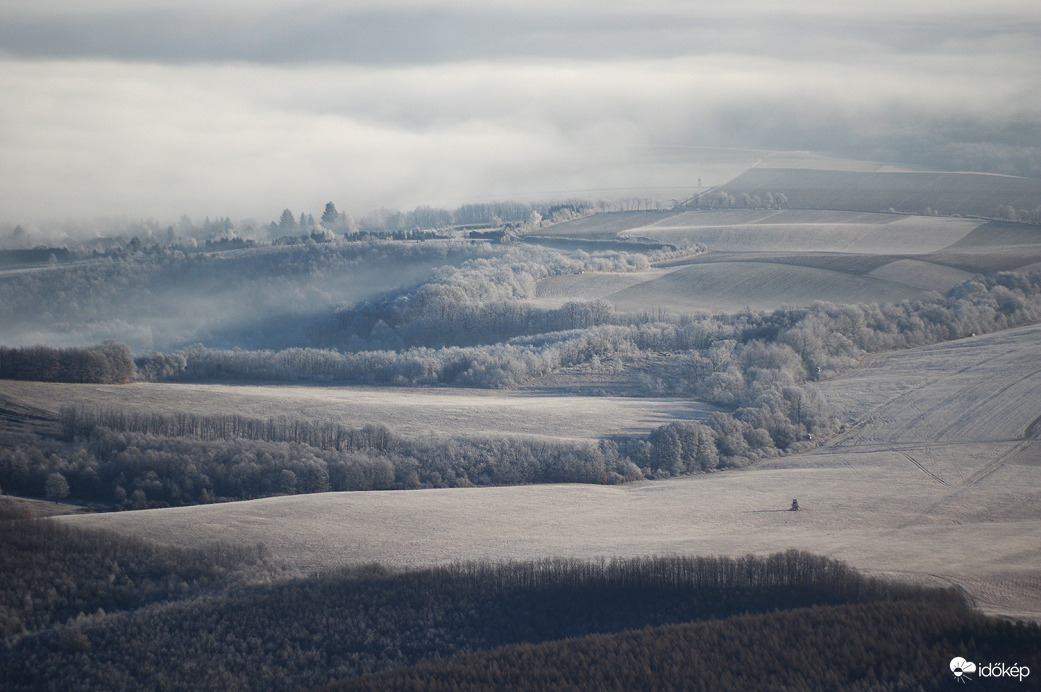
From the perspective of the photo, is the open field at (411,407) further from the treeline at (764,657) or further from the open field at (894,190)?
the open field at (894,190)

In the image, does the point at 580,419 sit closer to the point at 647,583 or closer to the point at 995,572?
the point at 647,583

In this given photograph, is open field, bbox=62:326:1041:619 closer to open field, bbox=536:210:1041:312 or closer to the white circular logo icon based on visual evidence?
the white circular logo icon

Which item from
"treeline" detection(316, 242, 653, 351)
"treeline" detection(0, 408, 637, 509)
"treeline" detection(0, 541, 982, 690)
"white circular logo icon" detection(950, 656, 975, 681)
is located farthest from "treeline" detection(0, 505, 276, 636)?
"treeline" detection(316, 242, 653, 351)

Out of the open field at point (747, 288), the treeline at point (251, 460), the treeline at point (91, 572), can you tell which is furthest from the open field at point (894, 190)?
the treeline at point (91, 572)

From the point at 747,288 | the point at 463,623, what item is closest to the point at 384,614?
the point at 463,623

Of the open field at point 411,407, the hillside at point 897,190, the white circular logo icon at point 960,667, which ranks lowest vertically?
the white circular logo icon at point 960,667

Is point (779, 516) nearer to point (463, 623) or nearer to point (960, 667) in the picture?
point (463, 623)
